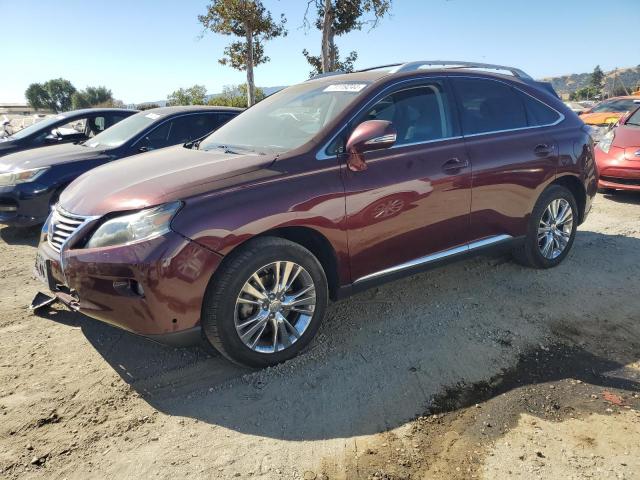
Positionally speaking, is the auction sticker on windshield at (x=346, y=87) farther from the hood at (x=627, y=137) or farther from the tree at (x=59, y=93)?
the tree at (x=59, y=93)

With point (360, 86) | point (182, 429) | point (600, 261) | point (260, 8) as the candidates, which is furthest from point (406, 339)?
point (260, 8)

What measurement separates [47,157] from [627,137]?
8208 mm

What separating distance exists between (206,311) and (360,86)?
1.94m

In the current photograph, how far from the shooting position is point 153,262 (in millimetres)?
2523

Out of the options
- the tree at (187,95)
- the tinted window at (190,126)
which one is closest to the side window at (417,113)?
the tinted window at (190,126)

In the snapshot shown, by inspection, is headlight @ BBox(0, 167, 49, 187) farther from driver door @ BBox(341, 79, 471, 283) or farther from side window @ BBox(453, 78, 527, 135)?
side window @ BBox(453, 78, 527, 135)

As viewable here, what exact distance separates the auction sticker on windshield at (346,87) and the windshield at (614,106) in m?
11.7

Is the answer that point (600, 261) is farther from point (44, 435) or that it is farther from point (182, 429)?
point (44, 435)

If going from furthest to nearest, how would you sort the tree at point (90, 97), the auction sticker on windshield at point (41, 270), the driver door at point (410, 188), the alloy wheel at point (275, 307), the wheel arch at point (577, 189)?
1. the tree at point (90, 97)
2. the wheel arch at point (577, 189)
3. the driver door at point (410, 188)
4. the auction sticker on windshield at point (41, 270)
5. the alloy wheel at point (275, 307)

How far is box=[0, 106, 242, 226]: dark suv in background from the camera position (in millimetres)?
5559

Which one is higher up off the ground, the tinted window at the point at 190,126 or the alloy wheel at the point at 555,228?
the tinted window at the point at 190,126

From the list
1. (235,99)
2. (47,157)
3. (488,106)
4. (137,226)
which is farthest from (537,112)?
(235,99)

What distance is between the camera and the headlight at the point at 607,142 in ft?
24.6

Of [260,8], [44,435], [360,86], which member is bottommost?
[44,435]
